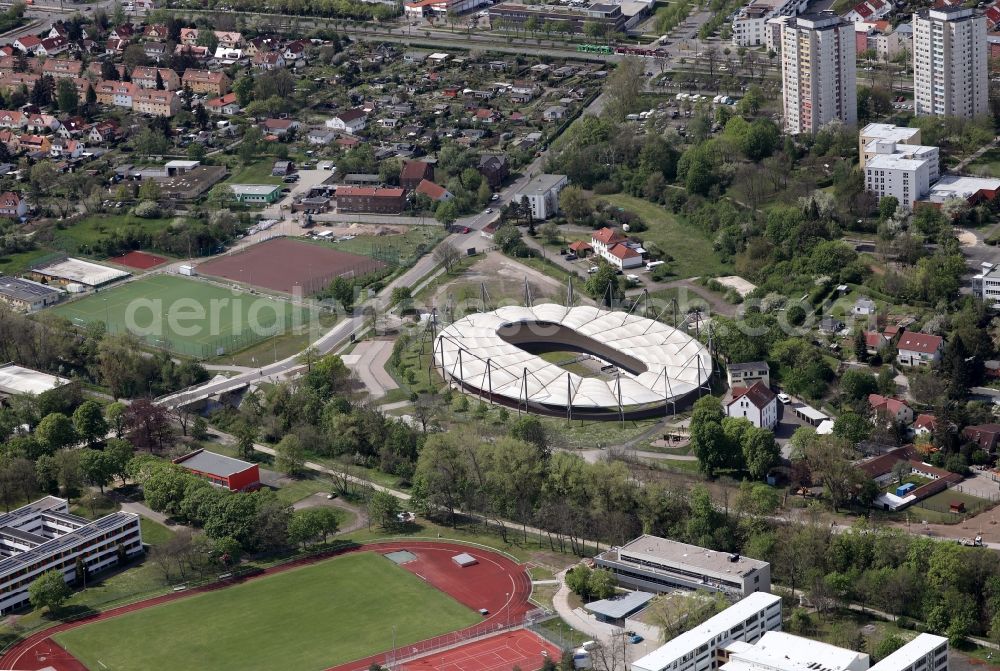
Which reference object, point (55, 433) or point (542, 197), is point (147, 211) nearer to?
point (542, 197)

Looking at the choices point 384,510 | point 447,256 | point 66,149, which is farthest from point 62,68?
point 384,510

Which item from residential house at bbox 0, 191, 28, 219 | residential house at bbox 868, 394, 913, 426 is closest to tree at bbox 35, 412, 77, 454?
residential house at bbox 0, 191, 28, 219

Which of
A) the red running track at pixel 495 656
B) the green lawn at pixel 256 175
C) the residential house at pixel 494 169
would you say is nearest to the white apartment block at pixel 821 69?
the residential house at pixel 494 169

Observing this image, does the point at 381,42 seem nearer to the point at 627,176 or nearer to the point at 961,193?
the point at 627,176

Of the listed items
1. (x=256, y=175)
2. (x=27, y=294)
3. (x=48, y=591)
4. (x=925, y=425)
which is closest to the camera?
(x=48, y=591)

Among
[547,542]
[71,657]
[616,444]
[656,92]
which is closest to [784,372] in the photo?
[616,444]
